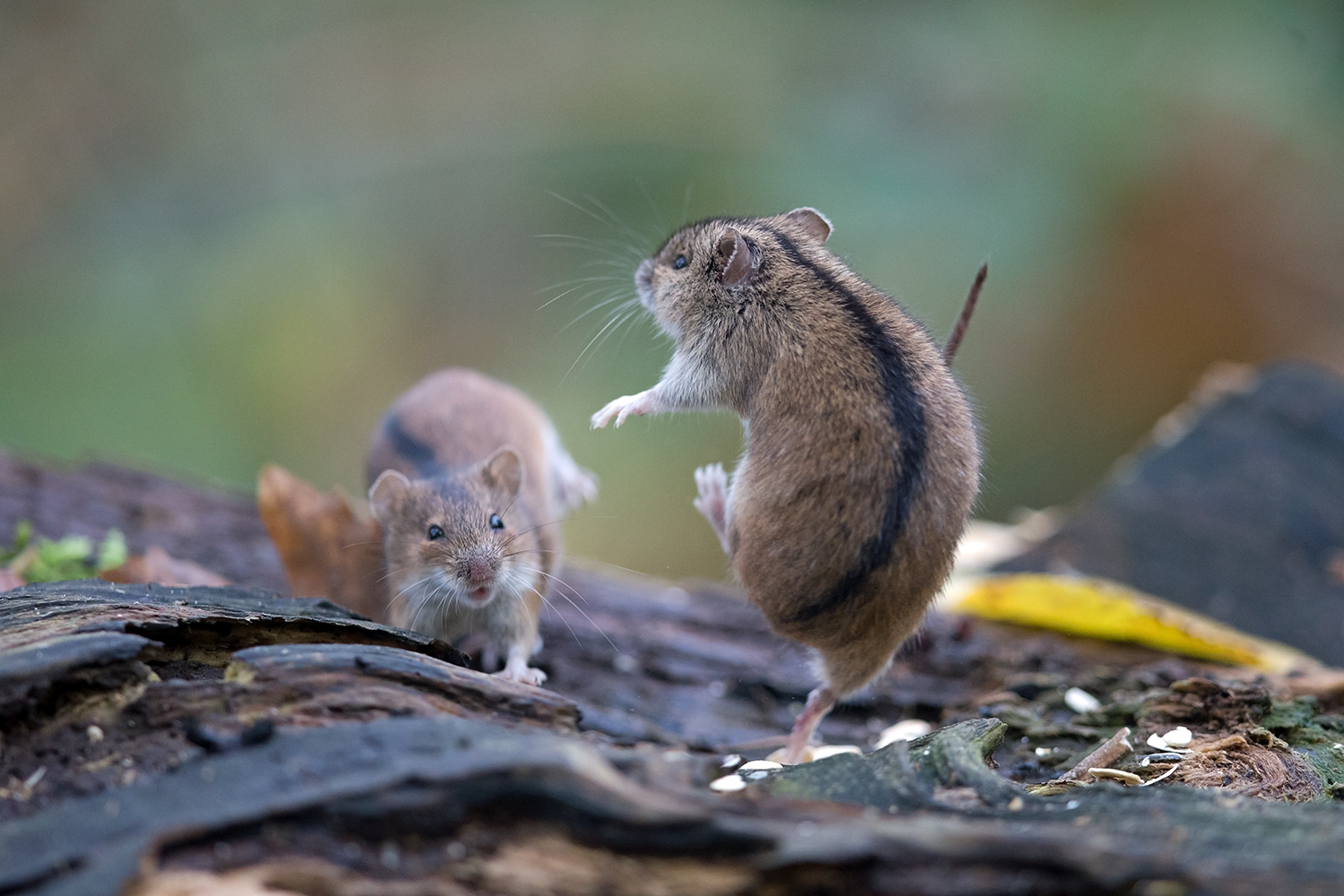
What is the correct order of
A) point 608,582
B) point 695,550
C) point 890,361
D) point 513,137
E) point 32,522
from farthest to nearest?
point 513,137
point 695,550
point 608,582
point 32,522
point 890,361

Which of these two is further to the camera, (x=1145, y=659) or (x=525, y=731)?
(x=1145, y=659)

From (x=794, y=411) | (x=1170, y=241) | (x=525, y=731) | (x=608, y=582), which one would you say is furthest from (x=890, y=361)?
(x=1170, y=241)

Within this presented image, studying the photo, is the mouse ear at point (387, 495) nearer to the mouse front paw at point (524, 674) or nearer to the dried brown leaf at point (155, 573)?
the dried brown leaf at point (155, 573)

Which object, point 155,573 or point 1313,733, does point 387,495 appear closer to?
point 155,573

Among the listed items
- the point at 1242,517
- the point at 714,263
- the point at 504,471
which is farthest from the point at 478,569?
the point at 1242,517

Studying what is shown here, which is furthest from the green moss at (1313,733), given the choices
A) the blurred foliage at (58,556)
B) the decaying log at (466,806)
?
the blurred foliage at (58,556)

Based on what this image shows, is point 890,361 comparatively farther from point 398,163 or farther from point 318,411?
point 398,163

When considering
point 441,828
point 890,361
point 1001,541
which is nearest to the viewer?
point 441,828
